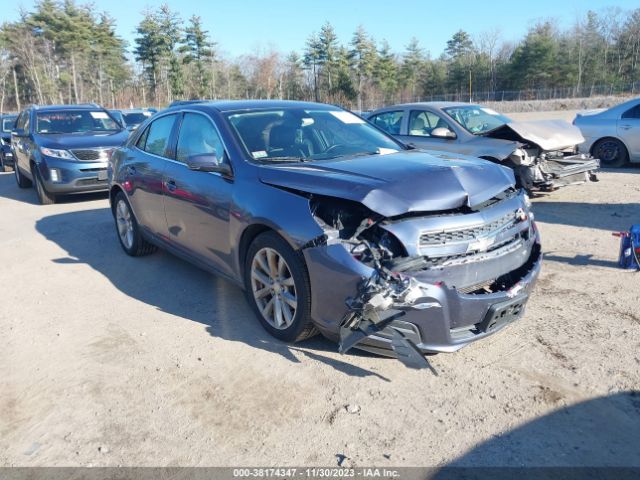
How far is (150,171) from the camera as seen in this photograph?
5270 mm

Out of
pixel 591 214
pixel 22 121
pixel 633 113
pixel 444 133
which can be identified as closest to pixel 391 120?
pixel 444 133

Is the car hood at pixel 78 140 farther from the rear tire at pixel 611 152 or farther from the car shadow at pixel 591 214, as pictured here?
the rear tire at pixel 611 152

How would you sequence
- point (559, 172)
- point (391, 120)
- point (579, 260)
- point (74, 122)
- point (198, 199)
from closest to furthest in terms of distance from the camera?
1. point (198, 199)
2. point (579, 260)
3. point (559, 172)
4. point (391, 120)
5. point (74, 122)

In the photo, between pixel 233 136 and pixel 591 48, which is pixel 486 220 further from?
pixel 591 48

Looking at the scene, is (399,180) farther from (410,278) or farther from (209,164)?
(209,164)

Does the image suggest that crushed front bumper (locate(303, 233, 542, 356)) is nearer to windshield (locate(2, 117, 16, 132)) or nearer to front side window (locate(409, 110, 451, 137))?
front side window (locate(409, 110, 451, 137))

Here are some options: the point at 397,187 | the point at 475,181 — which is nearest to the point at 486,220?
the point at 475,181

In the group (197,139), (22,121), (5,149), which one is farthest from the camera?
(5,149)

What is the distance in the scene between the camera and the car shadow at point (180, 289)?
12.4ft

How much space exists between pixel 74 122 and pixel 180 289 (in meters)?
7.35

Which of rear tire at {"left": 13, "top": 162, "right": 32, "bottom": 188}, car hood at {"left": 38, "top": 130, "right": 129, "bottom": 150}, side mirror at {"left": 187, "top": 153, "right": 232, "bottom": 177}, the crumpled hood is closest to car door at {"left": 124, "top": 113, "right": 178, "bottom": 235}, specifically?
side mirror at {"left": 187, "top": 153, "right": 232, "bottom": 177}

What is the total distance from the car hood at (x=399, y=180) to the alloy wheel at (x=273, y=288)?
21.2 inches

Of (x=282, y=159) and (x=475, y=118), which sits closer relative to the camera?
(x=282, y=159)

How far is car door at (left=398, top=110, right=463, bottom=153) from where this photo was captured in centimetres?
852
